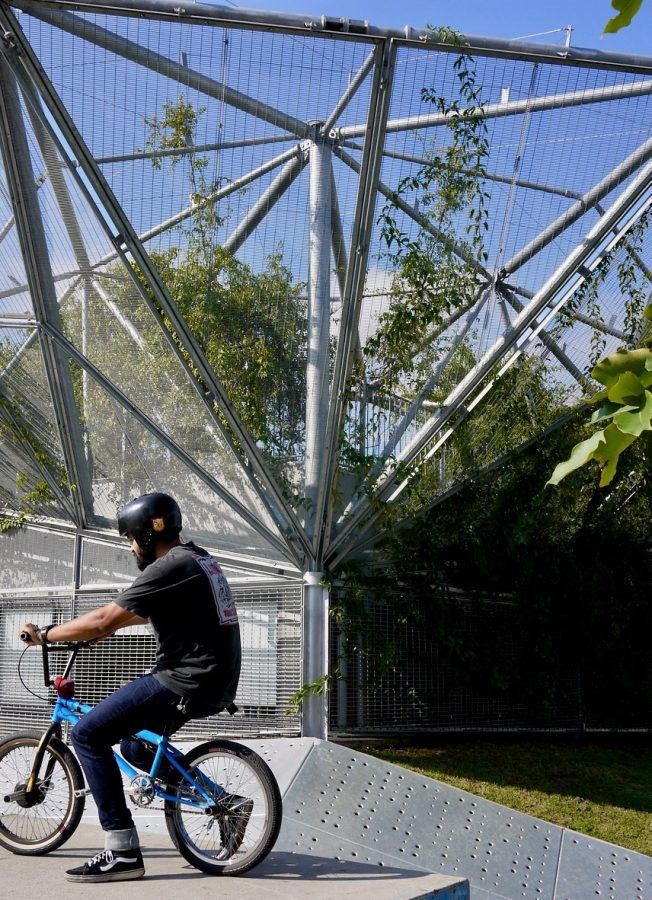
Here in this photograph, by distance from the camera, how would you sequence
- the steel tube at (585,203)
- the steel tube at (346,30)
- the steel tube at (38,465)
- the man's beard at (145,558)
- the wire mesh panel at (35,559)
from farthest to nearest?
the wire mesh panel at (35,559)
the steel tube at (38,465)
the steel tube at (585,203)
the steel tube at (346,30)
the man's beard at (145,558)

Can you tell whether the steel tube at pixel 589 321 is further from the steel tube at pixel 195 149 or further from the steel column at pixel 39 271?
the steel column at pixel 39 271

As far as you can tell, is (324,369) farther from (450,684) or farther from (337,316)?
(450,684)

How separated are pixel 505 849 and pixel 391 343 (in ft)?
15.8

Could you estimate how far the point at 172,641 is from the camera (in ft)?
14.8

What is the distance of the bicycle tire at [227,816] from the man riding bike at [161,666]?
75 millimetres

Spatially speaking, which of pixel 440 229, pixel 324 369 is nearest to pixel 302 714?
pixel 324 369

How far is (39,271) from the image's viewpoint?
9.29m

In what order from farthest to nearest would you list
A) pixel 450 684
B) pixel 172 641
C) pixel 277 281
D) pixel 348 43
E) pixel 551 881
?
pixel 450 684
pixel 277 281
pixel 348 43
pixel 551 881
pixel 172 641

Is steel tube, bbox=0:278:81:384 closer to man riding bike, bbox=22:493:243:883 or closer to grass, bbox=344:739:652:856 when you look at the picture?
grass, bbox=344:739:652:856

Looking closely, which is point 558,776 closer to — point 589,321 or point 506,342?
point 506,342

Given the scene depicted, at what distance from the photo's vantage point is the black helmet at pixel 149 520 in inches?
184

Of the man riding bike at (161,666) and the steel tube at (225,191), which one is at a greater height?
the steel tube at (225,191)

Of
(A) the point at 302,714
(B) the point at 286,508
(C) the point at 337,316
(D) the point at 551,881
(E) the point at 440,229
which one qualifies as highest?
(E) the point at 440,229

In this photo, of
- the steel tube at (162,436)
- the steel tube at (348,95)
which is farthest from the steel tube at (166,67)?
the steel tube at (162,436)
